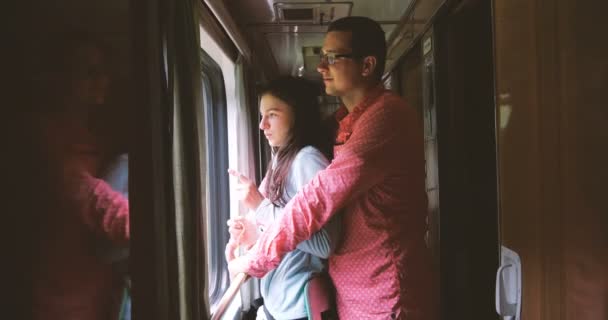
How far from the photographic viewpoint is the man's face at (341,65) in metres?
1.50

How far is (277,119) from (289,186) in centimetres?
36

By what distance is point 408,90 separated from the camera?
344 cm

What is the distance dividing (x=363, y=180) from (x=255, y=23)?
2.32 m

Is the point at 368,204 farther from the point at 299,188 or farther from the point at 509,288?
the point at 509,288

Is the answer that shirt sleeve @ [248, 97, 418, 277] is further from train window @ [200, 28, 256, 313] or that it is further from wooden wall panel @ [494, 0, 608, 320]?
train window @ [200, 28, 256, 313]

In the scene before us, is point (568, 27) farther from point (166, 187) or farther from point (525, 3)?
point (166, 187)

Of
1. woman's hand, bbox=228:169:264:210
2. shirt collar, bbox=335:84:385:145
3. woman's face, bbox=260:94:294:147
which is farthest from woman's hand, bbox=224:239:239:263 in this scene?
shirt collar, bbox=335:84:385:145

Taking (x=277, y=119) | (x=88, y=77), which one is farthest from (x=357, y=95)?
(x=88, y=77)

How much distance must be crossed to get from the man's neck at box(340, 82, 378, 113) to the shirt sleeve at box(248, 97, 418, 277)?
180 millimetres

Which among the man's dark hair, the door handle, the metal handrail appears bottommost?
the metal handrail

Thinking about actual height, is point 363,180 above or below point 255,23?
below

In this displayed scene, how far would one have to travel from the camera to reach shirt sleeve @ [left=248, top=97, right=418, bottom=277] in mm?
1261

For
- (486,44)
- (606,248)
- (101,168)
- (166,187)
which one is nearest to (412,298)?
(606,248)

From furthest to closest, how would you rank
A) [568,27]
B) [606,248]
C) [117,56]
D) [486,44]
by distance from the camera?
[486,44]
[117,56]
[568,27]
[606,248]
